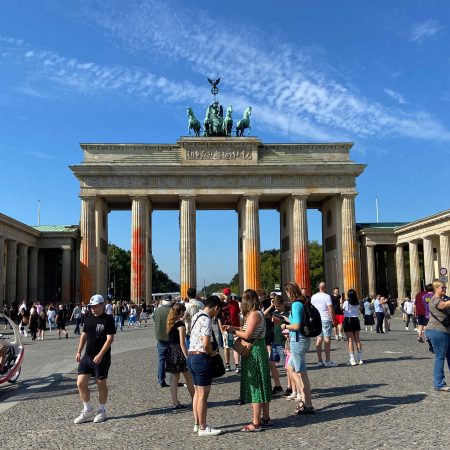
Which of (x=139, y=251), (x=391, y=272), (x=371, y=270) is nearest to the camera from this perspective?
(x=139, y=251)

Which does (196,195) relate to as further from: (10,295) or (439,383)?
(439,383)

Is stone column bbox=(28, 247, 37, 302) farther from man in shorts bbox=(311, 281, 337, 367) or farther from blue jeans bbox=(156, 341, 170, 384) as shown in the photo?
blue jeans bbox=(156, 341, 170, 384)

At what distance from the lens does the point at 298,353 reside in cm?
930

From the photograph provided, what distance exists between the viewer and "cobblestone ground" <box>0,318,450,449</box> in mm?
7417

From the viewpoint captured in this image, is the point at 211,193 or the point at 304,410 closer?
the point at 304,410

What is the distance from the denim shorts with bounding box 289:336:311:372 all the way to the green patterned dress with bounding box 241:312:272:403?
4.19 feet

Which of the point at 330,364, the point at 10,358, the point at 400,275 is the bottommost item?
the point at 330,364

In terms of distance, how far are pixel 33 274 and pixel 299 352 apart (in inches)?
2139

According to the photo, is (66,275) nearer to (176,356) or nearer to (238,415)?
(176,356)

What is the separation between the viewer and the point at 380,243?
61.5m

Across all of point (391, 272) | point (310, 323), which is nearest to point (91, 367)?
point (310, 323)

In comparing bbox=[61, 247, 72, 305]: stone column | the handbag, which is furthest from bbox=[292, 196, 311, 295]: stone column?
the handbag

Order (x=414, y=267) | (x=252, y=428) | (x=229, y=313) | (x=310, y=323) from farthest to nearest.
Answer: (x=414, y=267) → (x=229, y=313) → (x=310, y=323) → (x=252, y=428)

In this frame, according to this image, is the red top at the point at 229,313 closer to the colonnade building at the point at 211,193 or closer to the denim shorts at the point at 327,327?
the denim shorts at the point at 327,327
